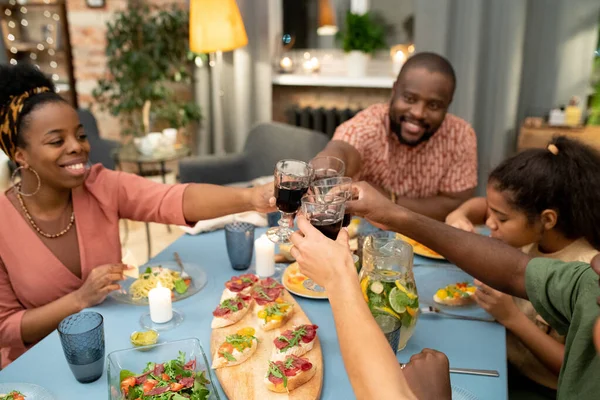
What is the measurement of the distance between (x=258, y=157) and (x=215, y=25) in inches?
41.6

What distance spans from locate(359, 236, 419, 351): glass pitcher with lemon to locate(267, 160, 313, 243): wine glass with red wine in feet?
0.74

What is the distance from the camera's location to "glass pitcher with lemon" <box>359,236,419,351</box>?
4.01 feet

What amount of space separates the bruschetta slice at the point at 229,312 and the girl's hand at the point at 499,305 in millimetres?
671

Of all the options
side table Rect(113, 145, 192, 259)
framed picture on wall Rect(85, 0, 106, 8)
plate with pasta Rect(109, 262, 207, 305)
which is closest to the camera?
plate with pasta Rect(109, 262, 207, 305)

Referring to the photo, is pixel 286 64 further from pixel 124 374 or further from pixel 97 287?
pixel 124 374

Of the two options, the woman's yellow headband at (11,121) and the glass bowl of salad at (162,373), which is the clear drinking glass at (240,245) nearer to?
the glass bowl of salad at (162,373)

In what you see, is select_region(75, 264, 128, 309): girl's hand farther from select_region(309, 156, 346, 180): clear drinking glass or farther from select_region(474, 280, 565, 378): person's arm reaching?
select_region(474, 280, 565, 378): person's arm reaching

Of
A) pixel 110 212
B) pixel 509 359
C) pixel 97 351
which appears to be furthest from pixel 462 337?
pixel 110 212

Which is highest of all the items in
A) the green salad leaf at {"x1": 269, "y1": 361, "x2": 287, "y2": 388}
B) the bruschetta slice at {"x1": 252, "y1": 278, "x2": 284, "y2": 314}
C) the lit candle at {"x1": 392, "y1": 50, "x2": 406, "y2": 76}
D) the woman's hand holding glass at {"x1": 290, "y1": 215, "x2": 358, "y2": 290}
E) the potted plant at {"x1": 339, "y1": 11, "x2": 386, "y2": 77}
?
the potted plant at {"x1": 339, "y1": 11, "x2": 386, "y2": 77}

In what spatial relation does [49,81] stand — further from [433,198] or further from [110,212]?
[433,198]

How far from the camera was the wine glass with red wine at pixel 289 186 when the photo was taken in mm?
1331

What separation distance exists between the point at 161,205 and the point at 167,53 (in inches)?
117

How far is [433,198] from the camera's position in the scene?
2.42 m

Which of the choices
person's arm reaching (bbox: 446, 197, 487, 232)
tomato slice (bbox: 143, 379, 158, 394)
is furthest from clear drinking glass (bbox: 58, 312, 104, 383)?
person's arm reaching (bbox: 446, 197, 487, 232)
